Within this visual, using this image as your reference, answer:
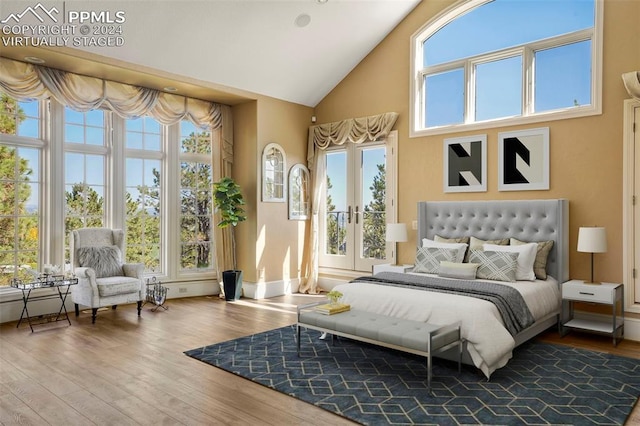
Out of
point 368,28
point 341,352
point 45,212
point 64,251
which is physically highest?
point 368,28

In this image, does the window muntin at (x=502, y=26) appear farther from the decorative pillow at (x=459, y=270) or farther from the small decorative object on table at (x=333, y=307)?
the small decorative object on table at (x=333, y=307)

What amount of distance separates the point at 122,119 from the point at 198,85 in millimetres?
1238

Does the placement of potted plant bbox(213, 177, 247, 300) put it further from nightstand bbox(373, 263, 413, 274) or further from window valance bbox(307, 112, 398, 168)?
nightstand bbox(373, 263, 413, 274)

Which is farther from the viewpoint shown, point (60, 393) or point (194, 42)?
point (194, 42)

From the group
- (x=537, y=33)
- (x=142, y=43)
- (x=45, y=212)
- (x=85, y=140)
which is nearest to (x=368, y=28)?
(x=537, y=33)

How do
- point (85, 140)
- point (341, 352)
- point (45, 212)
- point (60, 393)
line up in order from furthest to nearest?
point (85, 140) < point (45, 212) < point (341, 352) < point (60, 393)

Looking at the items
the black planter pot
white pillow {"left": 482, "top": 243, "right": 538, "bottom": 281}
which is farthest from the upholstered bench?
the black planter pot

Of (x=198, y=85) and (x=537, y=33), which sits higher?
(x=537, y=33)

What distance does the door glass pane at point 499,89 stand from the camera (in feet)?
18.3

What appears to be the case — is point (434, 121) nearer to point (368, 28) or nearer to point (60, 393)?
point (368, 28)

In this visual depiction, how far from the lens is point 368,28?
6500 millimetres

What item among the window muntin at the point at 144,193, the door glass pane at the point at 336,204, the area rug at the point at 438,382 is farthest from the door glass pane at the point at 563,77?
the window muntin at the point at 144,193

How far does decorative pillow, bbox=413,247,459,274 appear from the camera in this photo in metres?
5.25

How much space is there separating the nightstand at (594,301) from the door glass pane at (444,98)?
2528 millimetres
